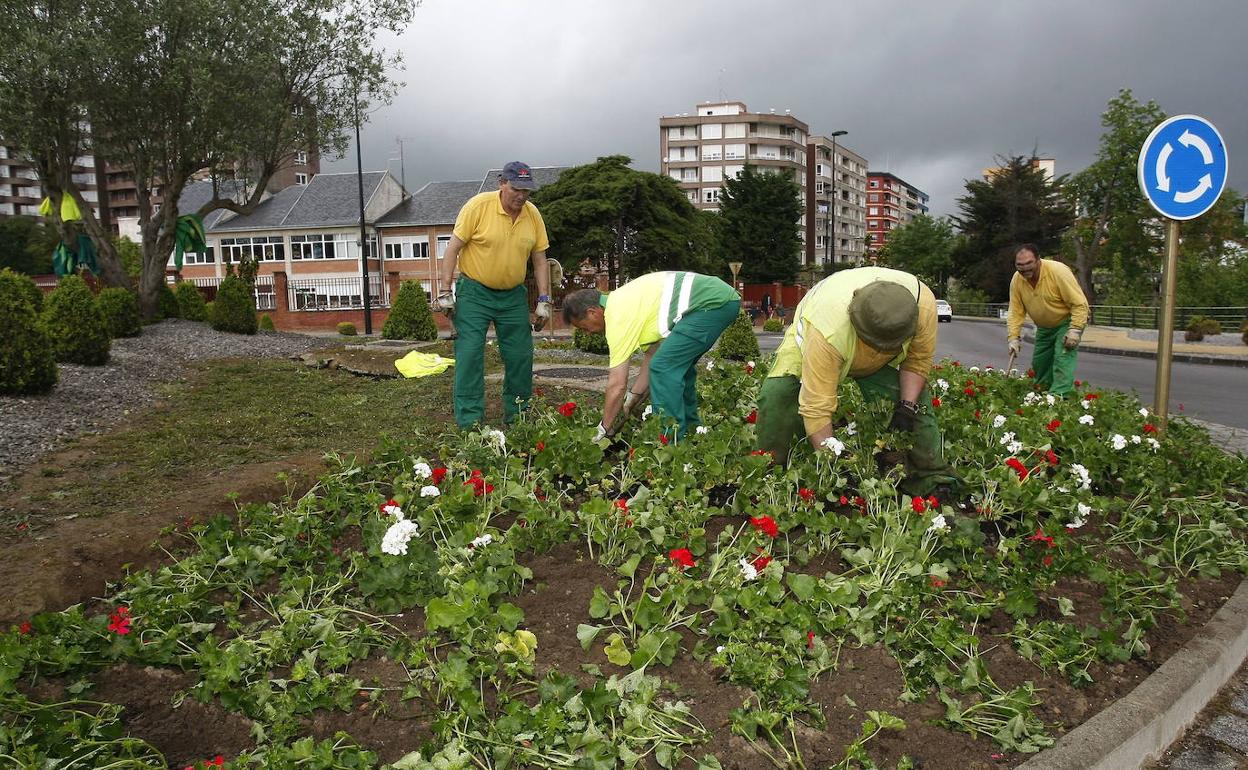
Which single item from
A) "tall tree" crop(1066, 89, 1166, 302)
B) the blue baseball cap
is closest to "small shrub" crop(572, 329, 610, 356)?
the blue baseball cap

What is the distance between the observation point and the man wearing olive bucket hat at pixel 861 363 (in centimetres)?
344

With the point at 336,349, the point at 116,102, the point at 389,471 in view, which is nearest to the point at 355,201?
the point at 116,102

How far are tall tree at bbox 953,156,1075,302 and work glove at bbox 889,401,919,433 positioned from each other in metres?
53.9

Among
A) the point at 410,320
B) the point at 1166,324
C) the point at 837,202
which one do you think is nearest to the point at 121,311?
the point at 410,320

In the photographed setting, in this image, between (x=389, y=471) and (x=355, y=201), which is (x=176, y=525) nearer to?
(x=389, y=471)

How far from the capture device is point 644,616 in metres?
2.62

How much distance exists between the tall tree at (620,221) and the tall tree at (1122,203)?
19.4 meters

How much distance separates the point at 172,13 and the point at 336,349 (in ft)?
25.8

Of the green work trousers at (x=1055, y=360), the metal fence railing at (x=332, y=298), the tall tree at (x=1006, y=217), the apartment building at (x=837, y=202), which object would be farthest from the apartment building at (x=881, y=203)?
the green work trousers at (x=1055, y=360)

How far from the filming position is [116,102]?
16.0 metres

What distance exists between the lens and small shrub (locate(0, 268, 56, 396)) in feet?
23.4

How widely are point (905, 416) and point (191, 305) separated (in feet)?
60.9

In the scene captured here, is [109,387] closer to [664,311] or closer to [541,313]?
[541,313]

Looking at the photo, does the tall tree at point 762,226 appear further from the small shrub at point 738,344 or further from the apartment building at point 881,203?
the apartment building at point 881,203
